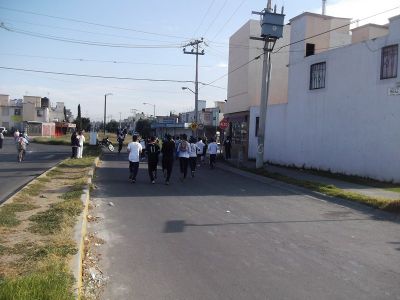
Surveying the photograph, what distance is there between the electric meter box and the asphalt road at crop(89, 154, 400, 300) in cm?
1148

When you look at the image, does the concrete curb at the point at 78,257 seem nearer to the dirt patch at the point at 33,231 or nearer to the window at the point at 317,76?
the dirt patch at the point at 33,231

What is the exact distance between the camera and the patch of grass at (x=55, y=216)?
7.93 metres

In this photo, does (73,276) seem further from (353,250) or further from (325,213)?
(325,213)

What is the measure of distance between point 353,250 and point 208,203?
16.9 ft

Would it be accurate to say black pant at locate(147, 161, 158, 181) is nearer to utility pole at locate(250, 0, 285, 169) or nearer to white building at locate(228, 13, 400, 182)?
utility pole at locate(250, 0, 285, 169)

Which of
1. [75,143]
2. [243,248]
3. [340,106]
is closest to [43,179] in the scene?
[243,248]

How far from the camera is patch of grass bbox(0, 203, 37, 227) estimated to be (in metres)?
8.27

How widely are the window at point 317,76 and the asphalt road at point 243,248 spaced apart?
1106cm

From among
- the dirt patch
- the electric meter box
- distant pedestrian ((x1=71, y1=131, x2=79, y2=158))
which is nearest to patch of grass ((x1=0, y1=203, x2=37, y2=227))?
the dirt patch

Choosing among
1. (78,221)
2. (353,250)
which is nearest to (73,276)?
(78,221)

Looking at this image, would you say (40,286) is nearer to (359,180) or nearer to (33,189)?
(33,189)

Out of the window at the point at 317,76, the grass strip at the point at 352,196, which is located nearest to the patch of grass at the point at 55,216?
the grass strip at the point at 352,196

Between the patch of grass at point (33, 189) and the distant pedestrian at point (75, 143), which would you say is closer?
the patch of grass at point (33, 189)

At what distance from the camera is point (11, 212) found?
930 centimetres
